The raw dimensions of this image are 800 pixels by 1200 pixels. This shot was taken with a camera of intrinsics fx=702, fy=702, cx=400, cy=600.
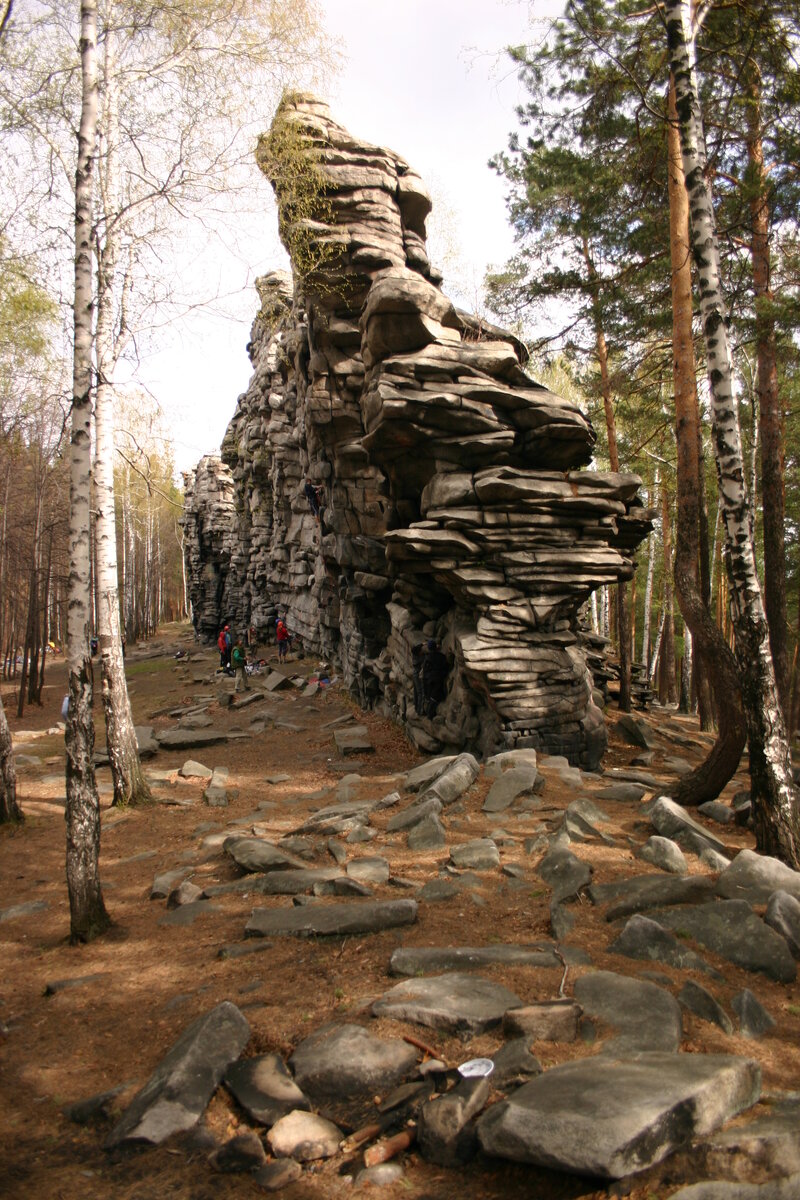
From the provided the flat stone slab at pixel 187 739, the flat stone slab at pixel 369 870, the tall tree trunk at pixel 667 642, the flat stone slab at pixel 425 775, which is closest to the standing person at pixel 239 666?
the flat stone slab at pixel 187 739

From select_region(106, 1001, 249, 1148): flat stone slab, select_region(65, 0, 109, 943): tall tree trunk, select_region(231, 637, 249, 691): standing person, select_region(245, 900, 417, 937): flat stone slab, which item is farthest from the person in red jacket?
select_region(106, 1001, 249, 1148): flat stone slab

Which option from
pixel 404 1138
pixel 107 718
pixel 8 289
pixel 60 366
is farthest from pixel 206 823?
pixel 8 289

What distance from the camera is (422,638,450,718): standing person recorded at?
588 inches

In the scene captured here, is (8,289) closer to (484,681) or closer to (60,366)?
(60,366)

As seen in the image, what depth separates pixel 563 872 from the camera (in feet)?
21.1

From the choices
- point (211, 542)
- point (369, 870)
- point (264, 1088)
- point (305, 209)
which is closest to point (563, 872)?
point (369, 870)

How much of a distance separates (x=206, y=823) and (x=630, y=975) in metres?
6.97

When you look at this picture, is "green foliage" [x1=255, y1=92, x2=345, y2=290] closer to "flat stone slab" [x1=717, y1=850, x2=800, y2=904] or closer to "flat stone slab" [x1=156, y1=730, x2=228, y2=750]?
"flat stone slab" [x1=156, y1=730, x2=228, y2=750]

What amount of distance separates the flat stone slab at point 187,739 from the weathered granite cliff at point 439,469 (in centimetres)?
453

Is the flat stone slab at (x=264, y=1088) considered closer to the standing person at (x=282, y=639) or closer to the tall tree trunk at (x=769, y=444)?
the tall tree trunk at (x=769, y=444)

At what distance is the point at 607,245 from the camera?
13.7m

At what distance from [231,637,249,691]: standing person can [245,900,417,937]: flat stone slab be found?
18.4 metres

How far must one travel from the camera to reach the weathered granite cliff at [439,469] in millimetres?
12641

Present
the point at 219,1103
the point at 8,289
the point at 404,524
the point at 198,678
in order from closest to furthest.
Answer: the point at 219,1103 → the point at 8,289 → the point at 404,524 → the point at 198,678
